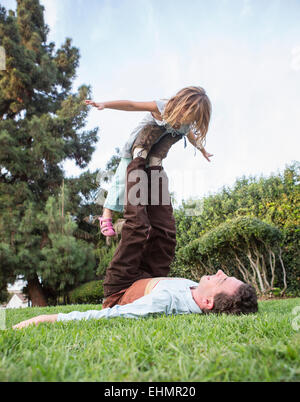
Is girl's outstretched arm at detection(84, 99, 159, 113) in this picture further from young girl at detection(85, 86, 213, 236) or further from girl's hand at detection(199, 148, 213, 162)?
girl's hand at detection(199, 148, 213, 162)

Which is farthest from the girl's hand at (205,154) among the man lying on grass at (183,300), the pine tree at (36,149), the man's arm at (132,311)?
the pine tree at (36,149)

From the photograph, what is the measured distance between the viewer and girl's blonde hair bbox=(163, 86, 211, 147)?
8.40ft

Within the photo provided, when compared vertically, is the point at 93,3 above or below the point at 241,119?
above

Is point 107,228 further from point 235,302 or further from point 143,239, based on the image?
point 235,302

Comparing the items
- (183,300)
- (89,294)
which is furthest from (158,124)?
(89,294)

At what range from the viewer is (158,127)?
268cm

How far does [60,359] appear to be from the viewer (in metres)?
0.93

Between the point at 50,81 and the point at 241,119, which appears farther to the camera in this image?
the point at 50,81

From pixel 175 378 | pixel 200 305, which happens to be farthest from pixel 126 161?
pixel 175 378

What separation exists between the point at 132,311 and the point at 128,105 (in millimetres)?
1634

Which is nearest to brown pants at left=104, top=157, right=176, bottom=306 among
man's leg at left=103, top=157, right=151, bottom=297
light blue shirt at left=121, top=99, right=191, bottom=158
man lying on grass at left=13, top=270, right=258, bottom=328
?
man's leg at left=103, top=157, right=151, bottom=297

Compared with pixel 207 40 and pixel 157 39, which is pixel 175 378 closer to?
pixel 207 40

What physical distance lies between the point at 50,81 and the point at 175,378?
40.7ft

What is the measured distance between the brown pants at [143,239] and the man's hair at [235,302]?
682mm
